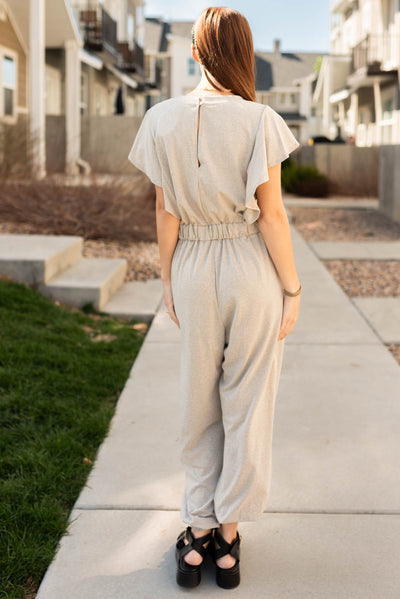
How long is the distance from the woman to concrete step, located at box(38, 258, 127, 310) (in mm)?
3592

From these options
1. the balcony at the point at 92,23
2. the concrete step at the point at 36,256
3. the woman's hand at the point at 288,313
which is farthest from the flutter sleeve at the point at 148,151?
the balcony at the point at 92,23

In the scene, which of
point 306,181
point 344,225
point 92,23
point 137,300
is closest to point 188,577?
point 137,300

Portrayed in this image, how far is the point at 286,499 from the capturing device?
2842 mm

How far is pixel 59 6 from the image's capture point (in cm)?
1434

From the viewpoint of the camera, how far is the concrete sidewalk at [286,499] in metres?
2.31

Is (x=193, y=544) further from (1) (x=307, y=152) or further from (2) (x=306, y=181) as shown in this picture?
(1) (x=307, y=152)

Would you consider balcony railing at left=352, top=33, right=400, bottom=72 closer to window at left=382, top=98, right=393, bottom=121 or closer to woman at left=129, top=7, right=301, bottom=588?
window at left=382, top=98, right=393, bottom=121

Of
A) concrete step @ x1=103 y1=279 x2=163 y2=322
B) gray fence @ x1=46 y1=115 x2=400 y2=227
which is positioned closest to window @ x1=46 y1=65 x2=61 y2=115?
gray fence @ x1=46 y1=115 x2=400 y2=227

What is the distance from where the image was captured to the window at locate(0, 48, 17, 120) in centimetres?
1409

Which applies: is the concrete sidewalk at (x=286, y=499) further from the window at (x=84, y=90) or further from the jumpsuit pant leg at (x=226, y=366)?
the window at (x=84, y=90)

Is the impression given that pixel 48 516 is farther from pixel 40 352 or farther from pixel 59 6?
pixel 59 6

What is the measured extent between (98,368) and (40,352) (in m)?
0.41

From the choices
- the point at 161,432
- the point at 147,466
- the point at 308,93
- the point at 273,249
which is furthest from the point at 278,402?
the point at 308,93

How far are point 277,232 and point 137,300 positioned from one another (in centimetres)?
419
